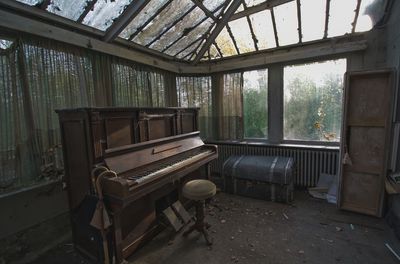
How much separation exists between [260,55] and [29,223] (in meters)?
4.21

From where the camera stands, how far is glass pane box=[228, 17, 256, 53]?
134 inches

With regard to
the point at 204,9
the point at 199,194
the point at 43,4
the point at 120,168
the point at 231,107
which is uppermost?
the point at 204,9

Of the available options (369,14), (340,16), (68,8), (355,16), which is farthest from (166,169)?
(369,14)

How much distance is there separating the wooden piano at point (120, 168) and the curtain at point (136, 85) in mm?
997

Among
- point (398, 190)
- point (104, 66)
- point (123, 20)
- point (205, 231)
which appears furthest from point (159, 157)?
point (398, 190)

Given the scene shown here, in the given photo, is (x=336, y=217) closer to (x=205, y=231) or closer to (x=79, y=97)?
(x=205, y=231)

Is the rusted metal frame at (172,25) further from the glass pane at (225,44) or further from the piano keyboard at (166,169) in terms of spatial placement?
the piano keyboard at (166,169)

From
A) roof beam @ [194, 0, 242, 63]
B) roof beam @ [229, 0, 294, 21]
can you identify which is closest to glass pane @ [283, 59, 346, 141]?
roof beam @ [229, 0, 294, 21]

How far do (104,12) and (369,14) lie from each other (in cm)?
363

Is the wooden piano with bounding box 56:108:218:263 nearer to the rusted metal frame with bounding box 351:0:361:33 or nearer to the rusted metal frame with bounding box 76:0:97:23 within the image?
the rusted metal frame with bounding box 76:0:97:23

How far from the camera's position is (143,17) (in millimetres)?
2705

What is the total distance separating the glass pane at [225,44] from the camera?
375 cm

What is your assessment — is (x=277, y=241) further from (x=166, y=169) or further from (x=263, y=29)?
(x=263, y=29)

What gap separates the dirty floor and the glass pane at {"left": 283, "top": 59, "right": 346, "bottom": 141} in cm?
132
